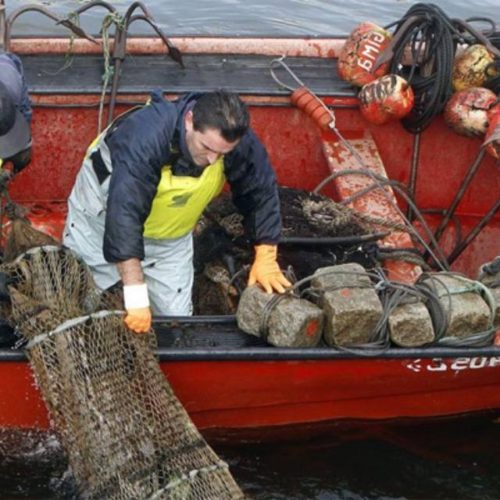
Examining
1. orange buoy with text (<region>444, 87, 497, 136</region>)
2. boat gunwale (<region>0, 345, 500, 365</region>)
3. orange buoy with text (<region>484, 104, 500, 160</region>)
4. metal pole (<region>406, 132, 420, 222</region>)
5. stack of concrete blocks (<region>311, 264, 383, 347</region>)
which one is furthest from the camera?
→ metal pole (<region>406, 132, 420, 222</region>)

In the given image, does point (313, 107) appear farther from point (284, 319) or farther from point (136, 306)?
point (136, 306)

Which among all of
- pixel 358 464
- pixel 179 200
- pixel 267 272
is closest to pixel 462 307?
pixel 267 272

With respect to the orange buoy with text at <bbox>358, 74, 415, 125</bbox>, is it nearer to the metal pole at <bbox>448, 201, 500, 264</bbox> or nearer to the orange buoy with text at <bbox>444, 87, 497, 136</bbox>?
the orange buoy with text at <bbox>444, 87, 497, 136</bbox>

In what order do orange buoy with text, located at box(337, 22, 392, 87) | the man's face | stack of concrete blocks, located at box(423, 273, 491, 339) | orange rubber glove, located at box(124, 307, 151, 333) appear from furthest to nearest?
orange buoy with text, located at box(337, 22, 392, 87) < stack of concrete blocks, located at box(423, 273, 491, 339) < orange rubber glove, located at box(124, 307, 151, 333) < the man's face

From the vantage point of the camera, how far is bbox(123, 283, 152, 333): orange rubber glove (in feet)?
17.0

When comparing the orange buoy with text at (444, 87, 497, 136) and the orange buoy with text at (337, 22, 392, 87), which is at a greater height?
the orange buoy with text at (337, 22, 392, 87)

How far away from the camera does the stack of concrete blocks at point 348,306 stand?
5.31 meters

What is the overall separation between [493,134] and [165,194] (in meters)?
2.75

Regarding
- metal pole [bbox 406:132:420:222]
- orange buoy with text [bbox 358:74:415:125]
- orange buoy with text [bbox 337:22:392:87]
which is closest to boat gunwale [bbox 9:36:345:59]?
orange buoy with text [bbox 337:22:392:87]

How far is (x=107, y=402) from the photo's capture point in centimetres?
520

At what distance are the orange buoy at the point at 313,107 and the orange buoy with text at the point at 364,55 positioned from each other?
412mm

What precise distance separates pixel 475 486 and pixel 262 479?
145 cm

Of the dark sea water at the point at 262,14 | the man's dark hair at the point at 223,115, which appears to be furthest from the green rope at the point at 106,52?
the dark sea water at the point at 262,14

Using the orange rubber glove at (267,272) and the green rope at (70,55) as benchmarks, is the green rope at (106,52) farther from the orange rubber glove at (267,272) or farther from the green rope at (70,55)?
the orange rubber glove at (267,272)
